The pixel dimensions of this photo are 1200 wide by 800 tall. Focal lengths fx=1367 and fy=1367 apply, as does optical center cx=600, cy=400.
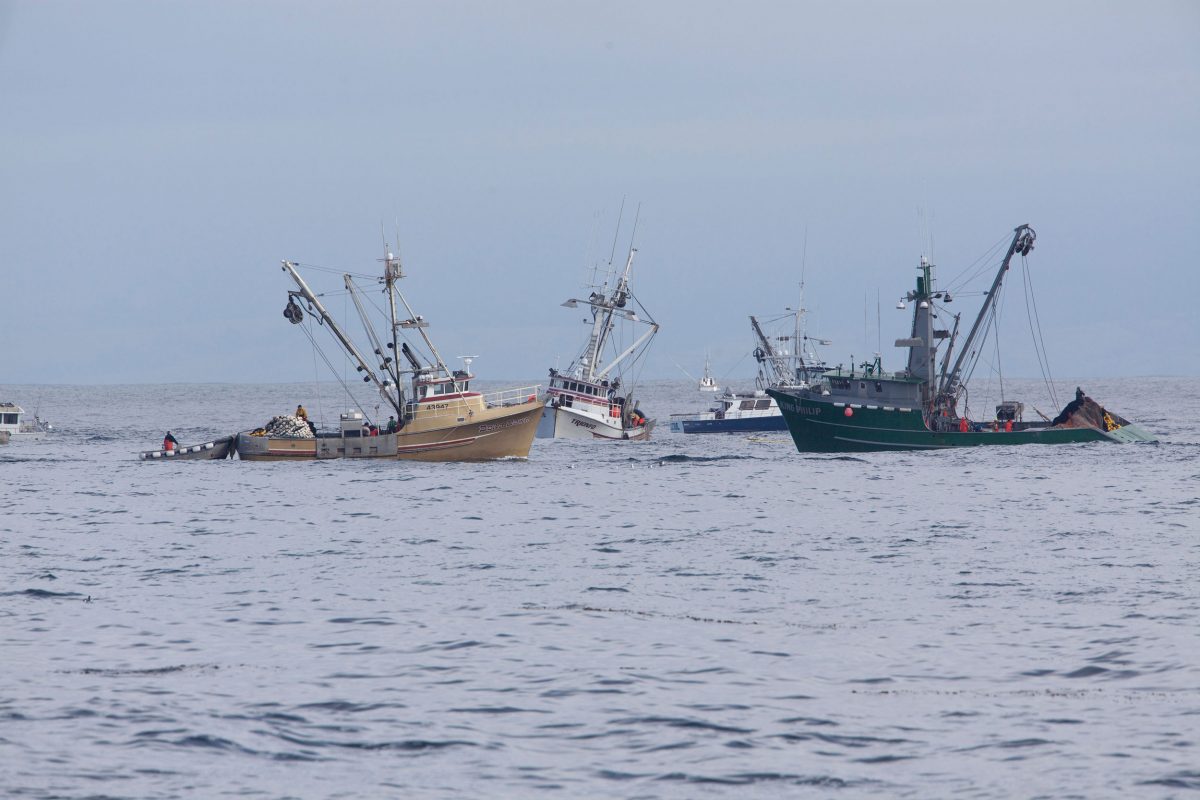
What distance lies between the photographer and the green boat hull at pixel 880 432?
67375 mm

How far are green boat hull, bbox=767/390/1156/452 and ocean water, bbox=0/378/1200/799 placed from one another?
2391cm

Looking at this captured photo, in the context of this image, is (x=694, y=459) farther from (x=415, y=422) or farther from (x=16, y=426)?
(x=16, y=426)

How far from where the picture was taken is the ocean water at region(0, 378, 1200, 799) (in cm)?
1368

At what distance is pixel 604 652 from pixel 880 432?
50186 millimetres

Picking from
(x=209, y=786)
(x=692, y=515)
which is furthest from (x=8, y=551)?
(x=209, y=786)

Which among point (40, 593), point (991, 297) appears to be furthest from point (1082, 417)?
point (40, 593)

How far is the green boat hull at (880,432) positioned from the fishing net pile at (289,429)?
23.5 meters

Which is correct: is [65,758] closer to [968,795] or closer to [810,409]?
[968,795]

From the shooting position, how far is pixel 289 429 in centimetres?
6022

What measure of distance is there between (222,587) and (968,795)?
17.3 meters

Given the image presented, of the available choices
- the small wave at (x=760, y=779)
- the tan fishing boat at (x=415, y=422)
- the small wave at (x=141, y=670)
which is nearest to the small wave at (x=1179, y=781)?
the small wave at (x=760, y=779)

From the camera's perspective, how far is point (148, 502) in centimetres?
4719

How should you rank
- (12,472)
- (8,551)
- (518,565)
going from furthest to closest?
(12,472), (8,551), (518,565)

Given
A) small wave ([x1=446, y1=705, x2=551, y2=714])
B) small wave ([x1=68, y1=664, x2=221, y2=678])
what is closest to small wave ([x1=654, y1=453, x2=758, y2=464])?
small wave ([x1=68, y1=664, x2=221, y2=678])
